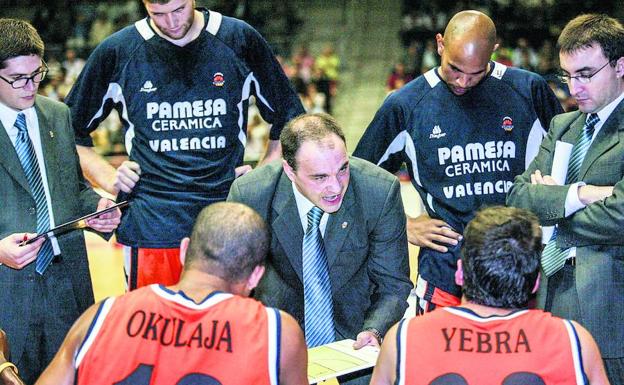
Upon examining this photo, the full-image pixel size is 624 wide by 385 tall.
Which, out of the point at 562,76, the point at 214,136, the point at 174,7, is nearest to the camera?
the point at 562,76

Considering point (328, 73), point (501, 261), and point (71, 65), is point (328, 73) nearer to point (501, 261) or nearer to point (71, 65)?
point (71, 65)

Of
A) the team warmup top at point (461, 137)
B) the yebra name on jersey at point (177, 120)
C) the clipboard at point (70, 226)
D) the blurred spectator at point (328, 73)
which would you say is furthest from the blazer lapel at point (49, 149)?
the blurred spectator at point (328, 73)

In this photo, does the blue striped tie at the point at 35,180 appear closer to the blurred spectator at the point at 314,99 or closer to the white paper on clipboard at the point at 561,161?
the white paper on clipboard at the point at 561,161

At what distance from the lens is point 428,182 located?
448cm

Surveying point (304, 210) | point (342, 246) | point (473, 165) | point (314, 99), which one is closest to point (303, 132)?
point (304, 210)

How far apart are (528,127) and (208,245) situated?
2290 mm

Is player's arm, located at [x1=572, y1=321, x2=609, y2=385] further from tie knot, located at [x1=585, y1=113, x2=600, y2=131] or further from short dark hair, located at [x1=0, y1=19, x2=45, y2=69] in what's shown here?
short dark hair, located at [x1=0, y1=19, x2=45, y2=69]

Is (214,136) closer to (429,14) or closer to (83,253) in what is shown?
(83,253)

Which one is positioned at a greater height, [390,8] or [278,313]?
[390,8]

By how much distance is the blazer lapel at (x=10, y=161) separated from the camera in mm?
4062

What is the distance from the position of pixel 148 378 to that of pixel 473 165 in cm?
232

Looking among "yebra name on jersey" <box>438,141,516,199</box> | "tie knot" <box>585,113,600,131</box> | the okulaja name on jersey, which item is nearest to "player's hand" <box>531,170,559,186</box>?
"tie knot" <box>585,113,600,131</box>

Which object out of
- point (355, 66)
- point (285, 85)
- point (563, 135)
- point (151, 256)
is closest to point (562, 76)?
point (563, 135)

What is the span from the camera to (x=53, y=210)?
420 centimetres
